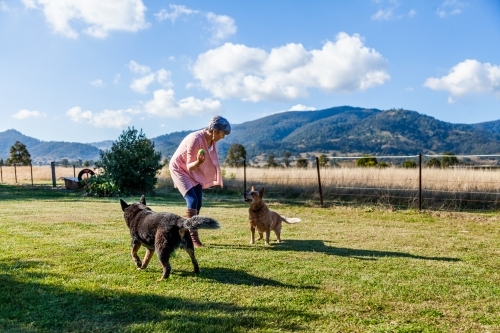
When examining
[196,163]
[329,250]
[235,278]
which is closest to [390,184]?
[329,250]

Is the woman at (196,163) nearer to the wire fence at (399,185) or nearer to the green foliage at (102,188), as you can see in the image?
the wire fence at (399,185)

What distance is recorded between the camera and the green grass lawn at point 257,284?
3207mm

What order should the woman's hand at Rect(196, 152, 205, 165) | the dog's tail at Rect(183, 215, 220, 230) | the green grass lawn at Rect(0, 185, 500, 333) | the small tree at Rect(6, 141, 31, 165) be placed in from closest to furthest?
the green grass lawn at Rect(0, 185, 500, 333)
the dog's tail at Rect(183, 215, 220, 230)
the woman's hand at Rect(196, 152, 205, 165)
the small tree at Rect(6, 141, 31, 165)

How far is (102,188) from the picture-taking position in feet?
57.6

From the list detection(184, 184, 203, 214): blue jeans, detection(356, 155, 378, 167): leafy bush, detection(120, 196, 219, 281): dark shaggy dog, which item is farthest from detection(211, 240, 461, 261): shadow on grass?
detection(356, 155, 378, 167): leafy bush

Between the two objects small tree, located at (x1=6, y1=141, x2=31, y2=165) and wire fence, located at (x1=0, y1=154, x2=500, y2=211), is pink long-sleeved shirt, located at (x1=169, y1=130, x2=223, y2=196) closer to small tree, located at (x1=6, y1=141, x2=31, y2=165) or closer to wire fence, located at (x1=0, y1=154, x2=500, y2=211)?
wire fence, located at (x1=0, y1=154, x2=500, y2=211)

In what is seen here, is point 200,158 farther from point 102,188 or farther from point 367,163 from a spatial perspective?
point 367,163

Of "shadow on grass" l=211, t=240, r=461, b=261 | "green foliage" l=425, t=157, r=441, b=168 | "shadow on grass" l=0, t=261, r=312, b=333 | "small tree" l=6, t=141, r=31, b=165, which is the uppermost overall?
"small tree" l=6, t=141, r=31, b=165

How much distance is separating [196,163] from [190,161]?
22 cm

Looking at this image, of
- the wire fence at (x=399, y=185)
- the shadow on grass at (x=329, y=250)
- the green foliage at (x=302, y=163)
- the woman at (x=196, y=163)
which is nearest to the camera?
the shadow on grass at (x=329, y=250)

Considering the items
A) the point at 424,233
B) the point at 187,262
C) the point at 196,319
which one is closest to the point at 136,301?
the point at 196,319

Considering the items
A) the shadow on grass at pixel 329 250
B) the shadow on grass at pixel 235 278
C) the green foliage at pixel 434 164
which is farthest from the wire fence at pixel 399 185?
the shadow on grass at pixel 235 278

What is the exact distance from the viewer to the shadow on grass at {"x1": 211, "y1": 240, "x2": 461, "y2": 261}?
5.66m

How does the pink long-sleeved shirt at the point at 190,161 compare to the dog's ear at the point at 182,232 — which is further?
the pink long-sleeved shirt at the point at 190,161
